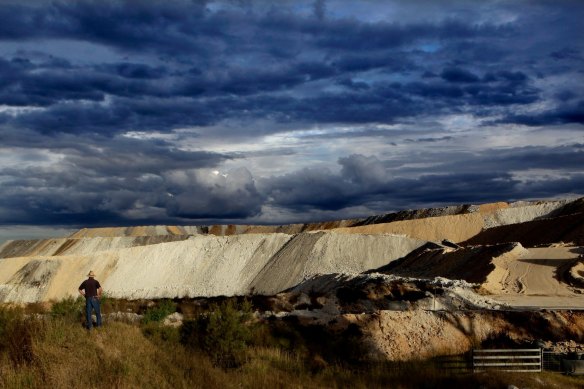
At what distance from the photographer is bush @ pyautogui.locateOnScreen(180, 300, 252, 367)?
778 inches

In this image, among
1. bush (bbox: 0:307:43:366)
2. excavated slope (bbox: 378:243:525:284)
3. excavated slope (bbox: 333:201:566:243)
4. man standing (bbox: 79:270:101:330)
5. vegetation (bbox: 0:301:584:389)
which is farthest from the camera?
excavated slope (bbox: 333:201:566:243)

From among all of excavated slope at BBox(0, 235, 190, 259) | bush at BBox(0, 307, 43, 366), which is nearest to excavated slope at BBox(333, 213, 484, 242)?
excavated slope at BBox(0, 235, 190, 259)

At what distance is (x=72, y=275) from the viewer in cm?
6375

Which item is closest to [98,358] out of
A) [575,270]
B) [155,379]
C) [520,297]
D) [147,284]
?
[155,379]

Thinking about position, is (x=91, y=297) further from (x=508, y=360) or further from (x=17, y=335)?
(x=508, y=360)

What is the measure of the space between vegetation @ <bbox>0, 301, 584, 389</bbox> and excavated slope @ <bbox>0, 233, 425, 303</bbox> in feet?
114

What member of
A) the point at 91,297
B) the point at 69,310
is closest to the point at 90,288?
the point at 91,297

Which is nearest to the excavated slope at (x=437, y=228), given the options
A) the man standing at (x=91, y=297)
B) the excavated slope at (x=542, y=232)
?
the excavated slope at (x=542, y=232)

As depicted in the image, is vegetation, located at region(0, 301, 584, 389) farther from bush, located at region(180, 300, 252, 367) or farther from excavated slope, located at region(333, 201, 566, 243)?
excavated slope, located at region(333, 201, 566, 243)

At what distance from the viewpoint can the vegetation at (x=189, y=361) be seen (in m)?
15.7

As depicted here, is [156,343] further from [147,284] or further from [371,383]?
[147,284]

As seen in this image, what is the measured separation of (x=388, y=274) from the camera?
170 feet

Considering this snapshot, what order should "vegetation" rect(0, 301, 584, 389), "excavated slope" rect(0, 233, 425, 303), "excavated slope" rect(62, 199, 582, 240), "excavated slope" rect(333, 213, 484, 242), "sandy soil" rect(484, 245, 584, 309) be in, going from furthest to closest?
"excavated slope" rect(62, 199, 582, 240) < "excavated slope" rect(333, 213, 484, 242) < "excavated slope" rect(0, 233, 425, 303) < "sandy soil" rect(484, 245, 584, 309) < "vegetation" rect(0, 301, 584, 389)

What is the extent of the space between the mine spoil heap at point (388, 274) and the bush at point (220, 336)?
4696 millimetres
